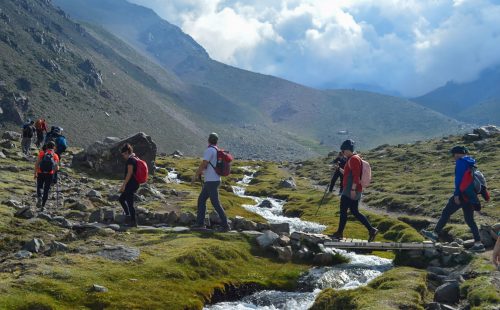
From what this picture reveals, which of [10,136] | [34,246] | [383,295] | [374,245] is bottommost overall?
[34,246]

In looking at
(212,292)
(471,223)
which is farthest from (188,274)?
(471,223)

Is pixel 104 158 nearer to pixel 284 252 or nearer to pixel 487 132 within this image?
pixel 284 252

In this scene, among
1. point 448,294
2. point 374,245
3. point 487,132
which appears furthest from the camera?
point 487,132

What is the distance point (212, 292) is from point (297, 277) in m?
4.17

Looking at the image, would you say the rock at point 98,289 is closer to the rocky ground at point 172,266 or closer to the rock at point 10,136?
the rocky ground at point 172,266

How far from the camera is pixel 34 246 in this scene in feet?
58.8

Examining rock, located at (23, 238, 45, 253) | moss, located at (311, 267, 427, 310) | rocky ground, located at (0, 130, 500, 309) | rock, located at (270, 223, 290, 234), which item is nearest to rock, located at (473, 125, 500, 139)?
rocky ground, located at (0, 130, 500, 309)

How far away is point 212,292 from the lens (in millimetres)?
17641

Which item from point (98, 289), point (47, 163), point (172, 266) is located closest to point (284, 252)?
point (172, 266)

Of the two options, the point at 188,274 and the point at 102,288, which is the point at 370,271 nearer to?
the point at 188,274

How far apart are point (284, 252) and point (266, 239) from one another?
116 centimetres

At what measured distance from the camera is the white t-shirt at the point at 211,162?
22.4 metres

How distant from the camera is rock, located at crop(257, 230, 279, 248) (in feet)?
73.6

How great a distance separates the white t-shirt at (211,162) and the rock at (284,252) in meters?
4.19
